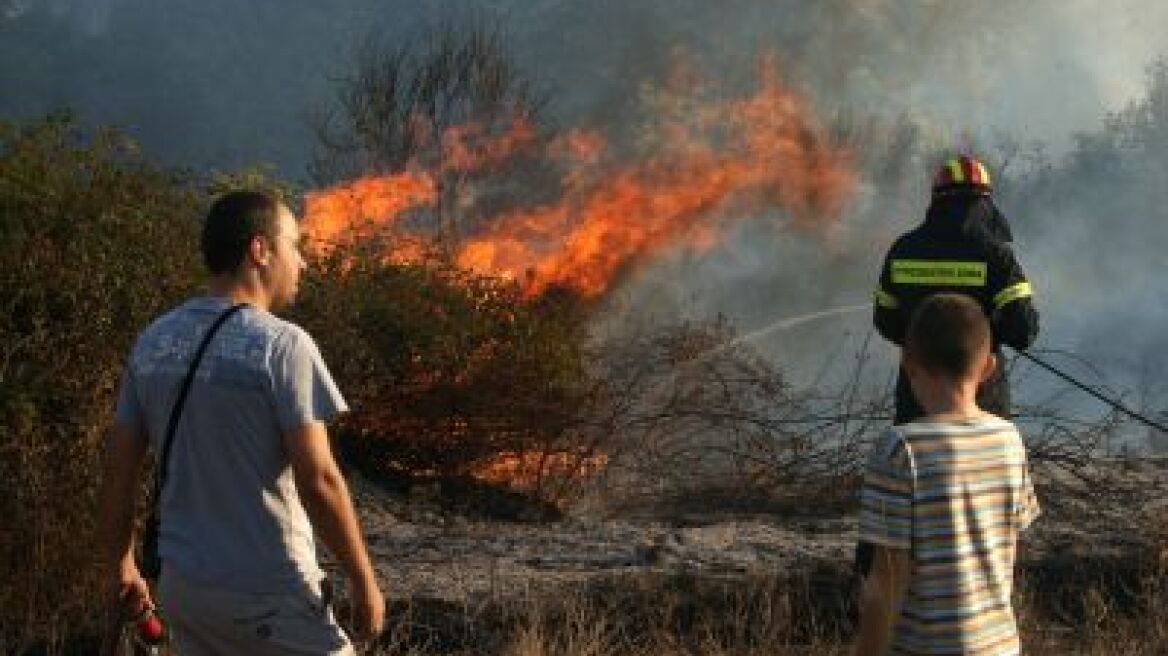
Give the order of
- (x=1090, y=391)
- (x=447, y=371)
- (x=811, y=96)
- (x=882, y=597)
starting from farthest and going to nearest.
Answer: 1. (x=811, y=96)
2. (x=447, y=371)
3. (x=1090, y=391)
4. (x=882, y=597)

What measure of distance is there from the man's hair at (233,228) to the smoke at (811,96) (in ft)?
55.5

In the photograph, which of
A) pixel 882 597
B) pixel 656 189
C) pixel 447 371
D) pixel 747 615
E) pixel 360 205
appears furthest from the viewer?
pixel 656 189

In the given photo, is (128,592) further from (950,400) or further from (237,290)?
(950,400)

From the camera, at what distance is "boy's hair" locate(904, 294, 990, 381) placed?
329cm

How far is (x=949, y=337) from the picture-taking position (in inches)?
129

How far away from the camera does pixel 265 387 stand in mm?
3160

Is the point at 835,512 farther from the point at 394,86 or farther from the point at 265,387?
the point at 394,86

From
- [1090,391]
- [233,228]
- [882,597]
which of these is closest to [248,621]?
[233,228]

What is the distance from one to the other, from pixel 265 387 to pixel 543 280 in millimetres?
10189

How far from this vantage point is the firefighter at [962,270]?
5941 millimetres

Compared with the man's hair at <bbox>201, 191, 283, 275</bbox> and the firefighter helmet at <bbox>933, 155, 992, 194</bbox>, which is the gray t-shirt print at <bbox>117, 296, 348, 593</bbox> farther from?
the firefighter helmet at <bbox>933, 155, 992, 194</bbox>

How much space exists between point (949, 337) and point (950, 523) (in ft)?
1.38

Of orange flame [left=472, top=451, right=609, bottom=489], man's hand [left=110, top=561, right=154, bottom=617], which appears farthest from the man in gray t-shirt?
orange flame [left=472, top=451, right=609, bottom=489]

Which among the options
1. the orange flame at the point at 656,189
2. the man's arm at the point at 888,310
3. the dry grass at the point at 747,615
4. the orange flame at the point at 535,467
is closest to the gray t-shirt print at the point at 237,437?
the dry grass at the point at 747,615
